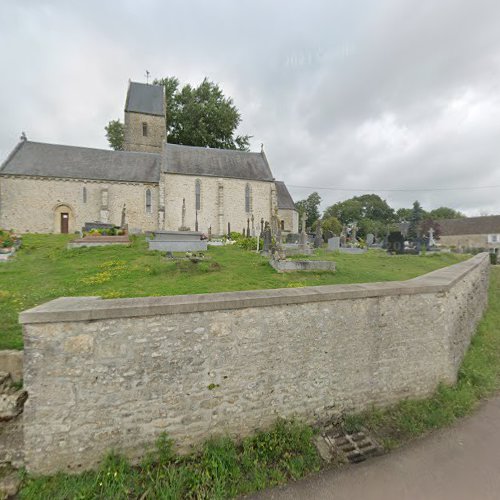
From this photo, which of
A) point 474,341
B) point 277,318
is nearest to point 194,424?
point 277,318

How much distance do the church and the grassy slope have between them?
20238 millimetres

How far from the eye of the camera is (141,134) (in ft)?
103

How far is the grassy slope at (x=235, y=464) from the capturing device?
10.3 ft

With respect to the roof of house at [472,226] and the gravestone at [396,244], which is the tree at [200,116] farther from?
the roof of house at [472,226]

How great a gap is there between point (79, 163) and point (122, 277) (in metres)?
22.1

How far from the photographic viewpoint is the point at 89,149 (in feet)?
82.7

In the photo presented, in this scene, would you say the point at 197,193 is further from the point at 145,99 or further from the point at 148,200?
the point at 145,99

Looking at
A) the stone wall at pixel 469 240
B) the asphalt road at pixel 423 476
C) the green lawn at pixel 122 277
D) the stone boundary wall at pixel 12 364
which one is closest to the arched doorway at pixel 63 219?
the green lawn at pixel 122 277

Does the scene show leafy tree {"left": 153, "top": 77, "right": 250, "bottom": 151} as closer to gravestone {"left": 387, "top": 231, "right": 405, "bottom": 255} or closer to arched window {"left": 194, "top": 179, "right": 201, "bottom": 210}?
arched window {"left": 194, "top": 179, "right": 201, "bottom": 210}

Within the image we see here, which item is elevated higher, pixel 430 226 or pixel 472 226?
pixel 472 226

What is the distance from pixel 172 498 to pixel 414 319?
4770mm

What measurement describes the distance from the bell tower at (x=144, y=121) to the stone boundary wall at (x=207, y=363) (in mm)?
31743

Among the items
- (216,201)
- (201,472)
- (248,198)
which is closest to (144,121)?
(216,201)

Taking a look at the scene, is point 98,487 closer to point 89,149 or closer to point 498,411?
point 498,411
